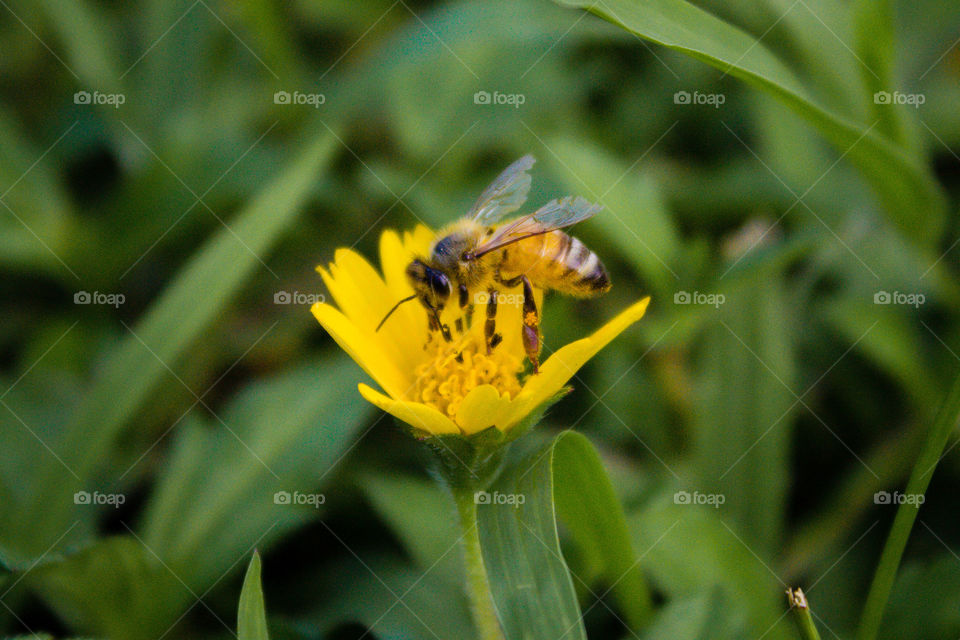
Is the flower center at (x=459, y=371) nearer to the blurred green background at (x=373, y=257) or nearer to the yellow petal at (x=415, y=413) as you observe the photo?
the yellow petal at (x=415, y=413)

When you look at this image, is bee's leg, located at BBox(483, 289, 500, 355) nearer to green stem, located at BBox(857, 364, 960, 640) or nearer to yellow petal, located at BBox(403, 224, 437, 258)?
yellow petal, located at BBox(403, 224, 437, 258)

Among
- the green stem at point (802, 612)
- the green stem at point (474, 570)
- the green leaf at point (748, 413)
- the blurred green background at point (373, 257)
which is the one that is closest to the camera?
the green stem at point (802, 612)

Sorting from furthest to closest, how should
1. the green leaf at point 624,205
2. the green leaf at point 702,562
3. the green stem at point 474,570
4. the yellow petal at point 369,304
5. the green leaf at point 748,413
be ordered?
the green leaf at point 624,205, the green leaf at point 748,413, the green leaf at point 702,562, the yellow petal at point 369,304, the green stem at point 474,570

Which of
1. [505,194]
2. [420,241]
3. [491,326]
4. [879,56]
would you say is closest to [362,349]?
[491,326]

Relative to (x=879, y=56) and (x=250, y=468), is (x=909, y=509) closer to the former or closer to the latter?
(x=879, y=56)

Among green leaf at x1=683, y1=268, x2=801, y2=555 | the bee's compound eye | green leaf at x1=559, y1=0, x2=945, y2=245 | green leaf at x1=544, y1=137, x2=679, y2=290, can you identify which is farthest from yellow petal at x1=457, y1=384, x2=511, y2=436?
green leaf at x1=544, y1=137, x2=679, y2=290

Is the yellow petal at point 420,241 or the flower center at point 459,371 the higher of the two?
the yellow petal at point 420,241

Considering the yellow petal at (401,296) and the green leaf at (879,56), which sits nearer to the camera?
the yellow petal at (401,296)

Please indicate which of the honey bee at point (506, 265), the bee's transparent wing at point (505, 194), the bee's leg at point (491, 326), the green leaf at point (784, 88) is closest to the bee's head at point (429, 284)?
the honey bee at point (506, 265)
